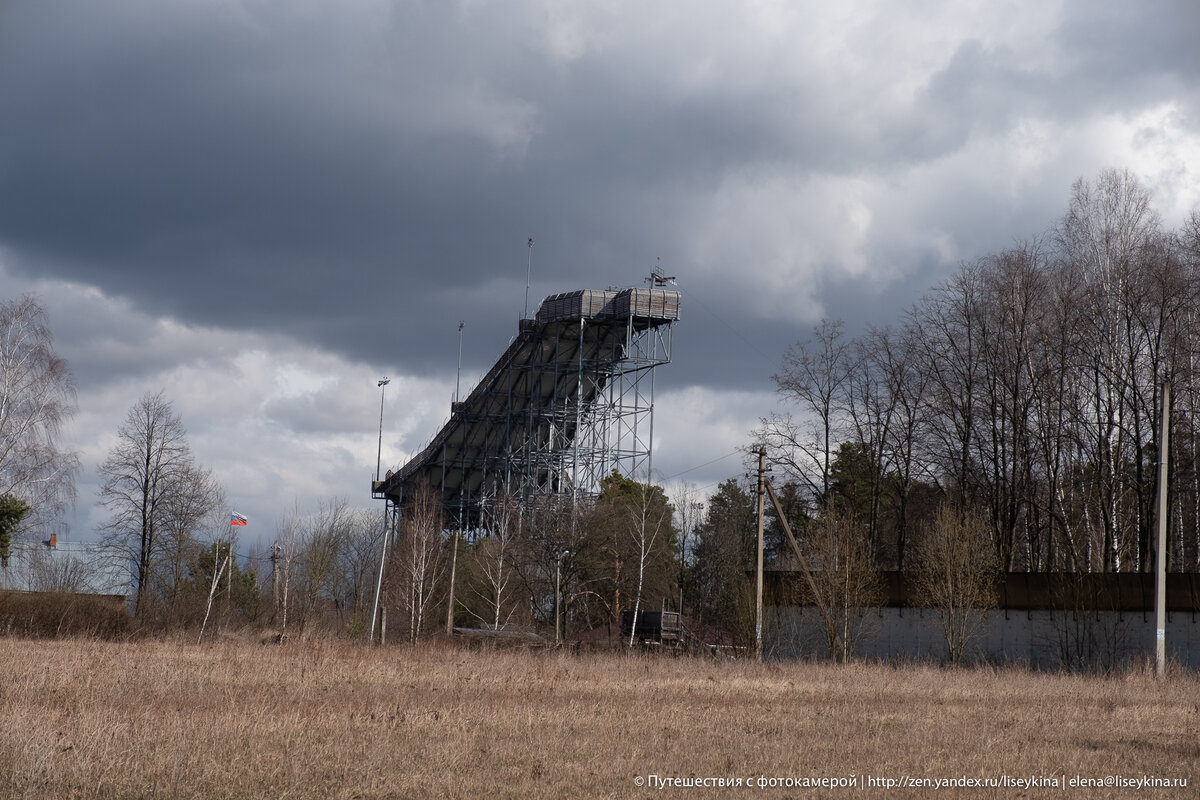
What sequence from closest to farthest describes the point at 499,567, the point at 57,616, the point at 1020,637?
the point at 1020,637 < the point at 57,616 < the point at 499,567

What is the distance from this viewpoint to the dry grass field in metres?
9.03

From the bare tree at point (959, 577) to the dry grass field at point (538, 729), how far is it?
Result: 7.31 metres

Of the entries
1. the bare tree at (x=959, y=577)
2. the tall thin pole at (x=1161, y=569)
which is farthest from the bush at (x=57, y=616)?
the tall thin pole at (x=1161, y=569)

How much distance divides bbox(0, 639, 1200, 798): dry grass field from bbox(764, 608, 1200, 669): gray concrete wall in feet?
23.9

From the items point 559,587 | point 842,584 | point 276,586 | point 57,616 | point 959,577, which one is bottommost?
point 57,616

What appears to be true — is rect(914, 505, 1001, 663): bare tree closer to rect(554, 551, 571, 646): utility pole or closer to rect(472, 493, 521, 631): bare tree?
rect(554, 551, 571, 646): utility pole

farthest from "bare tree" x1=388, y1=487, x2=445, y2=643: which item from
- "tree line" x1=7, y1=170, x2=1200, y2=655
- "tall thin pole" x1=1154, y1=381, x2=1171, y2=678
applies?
"tall thin pole" x1=1154, y1=381, x2=1171, y2=678

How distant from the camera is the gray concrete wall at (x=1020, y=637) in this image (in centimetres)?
2727

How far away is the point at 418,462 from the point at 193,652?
90.6 feet

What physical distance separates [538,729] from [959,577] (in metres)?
19.5

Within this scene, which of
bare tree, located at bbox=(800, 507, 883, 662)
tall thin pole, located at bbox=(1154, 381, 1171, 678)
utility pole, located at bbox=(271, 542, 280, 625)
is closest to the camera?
tall thin pole, located at bbox=(1154, 381, 1171, 678)

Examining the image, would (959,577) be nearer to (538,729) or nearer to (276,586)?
(538,729)

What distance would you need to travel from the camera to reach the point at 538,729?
1276 cm

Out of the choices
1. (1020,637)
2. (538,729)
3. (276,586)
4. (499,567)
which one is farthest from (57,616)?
(1020,637)
